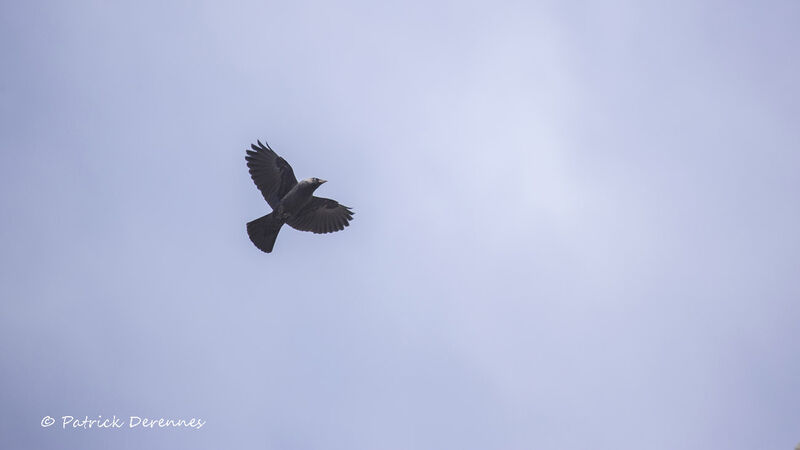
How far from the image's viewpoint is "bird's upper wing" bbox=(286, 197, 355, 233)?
20.6 metres

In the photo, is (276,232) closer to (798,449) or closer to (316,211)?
(316,211)

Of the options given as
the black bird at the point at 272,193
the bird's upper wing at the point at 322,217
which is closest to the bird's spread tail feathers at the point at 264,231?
the black bird at the point at 272,193

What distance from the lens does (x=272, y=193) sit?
1992cm

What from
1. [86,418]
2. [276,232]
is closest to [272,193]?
[276,232]

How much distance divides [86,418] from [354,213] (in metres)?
11.9

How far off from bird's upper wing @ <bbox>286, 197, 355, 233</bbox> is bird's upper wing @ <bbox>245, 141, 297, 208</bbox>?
0.83 meters

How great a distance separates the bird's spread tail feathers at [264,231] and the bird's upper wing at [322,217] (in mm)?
658

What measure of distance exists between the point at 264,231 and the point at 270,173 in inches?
62.4

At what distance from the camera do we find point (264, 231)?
65.1 feet

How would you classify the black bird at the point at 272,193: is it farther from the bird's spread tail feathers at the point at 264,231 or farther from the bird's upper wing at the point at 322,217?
the bird's upper wing at the point at 322,217

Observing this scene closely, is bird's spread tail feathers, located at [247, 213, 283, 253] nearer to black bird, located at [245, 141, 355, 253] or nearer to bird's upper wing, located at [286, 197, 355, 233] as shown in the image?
black bird, located at [245, 141, 355, 253]

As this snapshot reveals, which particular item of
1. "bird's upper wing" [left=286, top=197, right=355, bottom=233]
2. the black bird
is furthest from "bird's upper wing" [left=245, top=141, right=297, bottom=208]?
"bird's upper wing" [left=286, top=197, right=355, bottom=233]

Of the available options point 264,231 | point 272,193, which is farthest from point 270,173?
point 264,231

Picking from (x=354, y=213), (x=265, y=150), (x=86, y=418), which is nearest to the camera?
(x=265, y=150)
